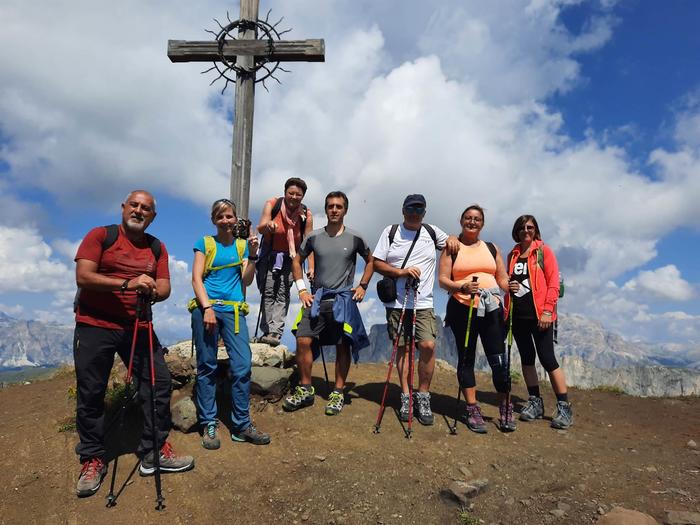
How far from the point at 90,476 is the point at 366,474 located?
3.25 m

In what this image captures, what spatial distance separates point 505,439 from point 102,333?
19.7 feet

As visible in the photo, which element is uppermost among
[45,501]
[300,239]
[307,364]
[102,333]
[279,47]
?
[279,47]

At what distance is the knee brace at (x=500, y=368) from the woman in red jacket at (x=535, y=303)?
0.72 meters

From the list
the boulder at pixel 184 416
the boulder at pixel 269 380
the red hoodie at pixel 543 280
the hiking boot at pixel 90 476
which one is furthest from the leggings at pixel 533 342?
the hiking boot at pixel 90 476

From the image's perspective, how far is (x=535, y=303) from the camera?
7.29 m

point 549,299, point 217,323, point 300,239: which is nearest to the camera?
point 217,323

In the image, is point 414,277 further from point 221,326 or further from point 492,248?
point 221,326

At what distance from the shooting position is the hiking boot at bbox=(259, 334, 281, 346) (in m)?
8.28

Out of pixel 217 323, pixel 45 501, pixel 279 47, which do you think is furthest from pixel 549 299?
pixel 45 501

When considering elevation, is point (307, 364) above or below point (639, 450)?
above

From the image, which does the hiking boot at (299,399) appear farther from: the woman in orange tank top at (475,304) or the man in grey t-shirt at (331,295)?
the woman in orange tank top at (475,304)

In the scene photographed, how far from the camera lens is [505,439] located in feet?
21.8

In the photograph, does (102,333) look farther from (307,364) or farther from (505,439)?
(505,439)

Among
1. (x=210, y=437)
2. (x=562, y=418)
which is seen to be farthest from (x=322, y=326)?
(x=562, y=418)
